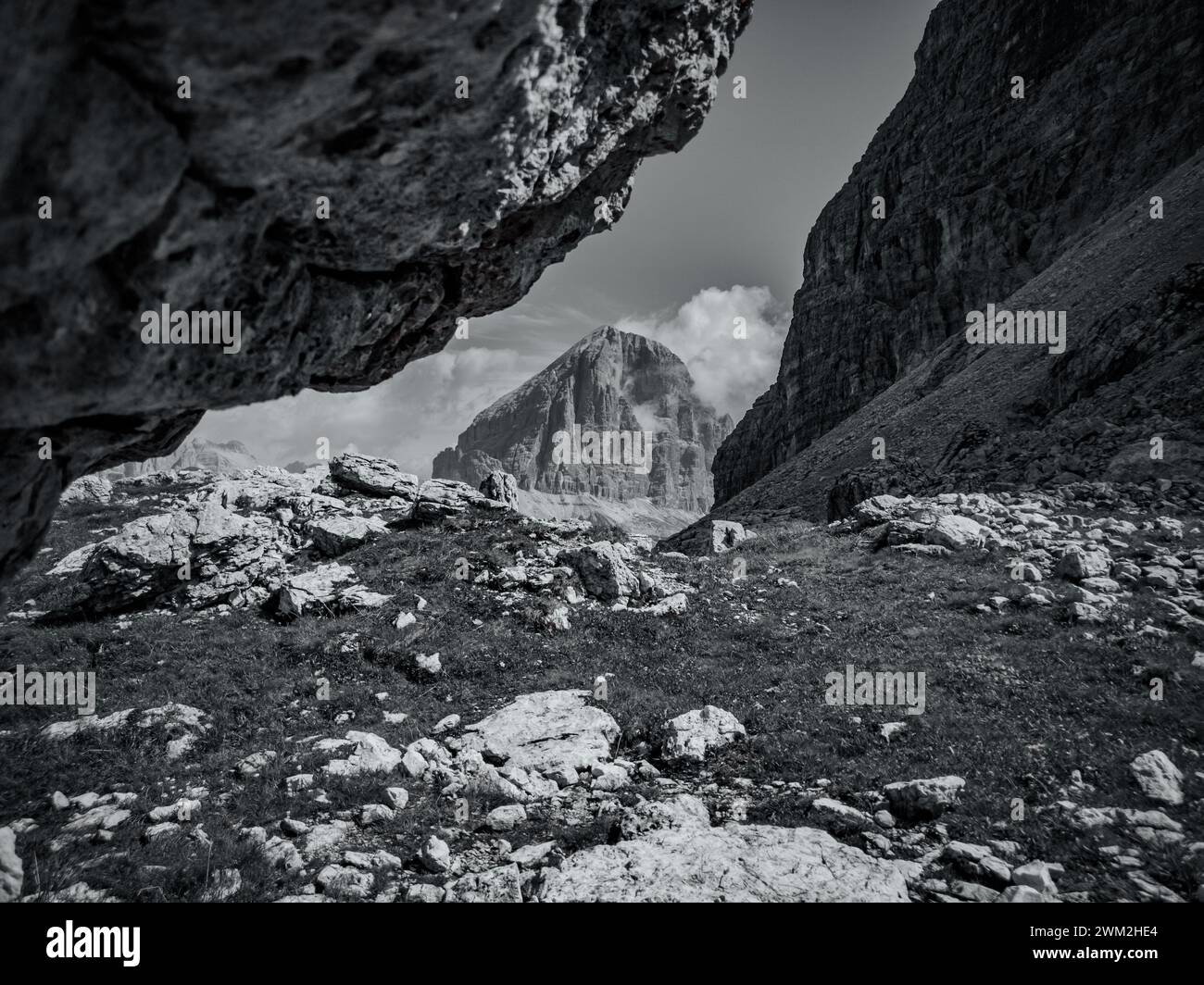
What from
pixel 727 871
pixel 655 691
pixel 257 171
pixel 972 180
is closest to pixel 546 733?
pixel 655 691

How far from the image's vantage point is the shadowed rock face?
438 centimetres

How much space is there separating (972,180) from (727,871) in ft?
350

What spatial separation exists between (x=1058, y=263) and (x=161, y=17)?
6643cm

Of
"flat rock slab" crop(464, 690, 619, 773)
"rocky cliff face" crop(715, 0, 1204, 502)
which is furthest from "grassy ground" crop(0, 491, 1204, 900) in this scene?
"rocky cliff face" crop(715, 0, 1204, 502)

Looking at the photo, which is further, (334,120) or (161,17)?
(334,120)

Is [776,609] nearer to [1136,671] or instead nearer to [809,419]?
[1136,671]

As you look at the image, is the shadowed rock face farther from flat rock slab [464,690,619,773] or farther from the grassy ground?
flat rock slab [464,690,619,773]

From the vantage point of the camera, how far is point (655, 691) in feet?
43.3

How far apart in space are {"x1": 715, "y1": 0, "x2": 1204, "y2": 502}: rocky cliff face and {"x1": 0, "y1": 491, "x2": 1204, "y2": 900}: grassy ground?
163 ft

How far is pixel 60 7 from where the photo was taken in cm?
418

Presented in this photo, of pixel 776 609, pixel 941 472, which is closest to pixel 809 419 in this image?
pixel 941 472

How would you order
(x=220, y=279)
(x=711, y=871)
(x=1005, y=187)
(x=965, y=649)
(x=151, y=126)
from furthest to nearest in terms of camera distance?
(x=1005, y=187) → (x=965, y=649) → (x=711, y=871) → (x=220, y=279) → (x=151, y=126)

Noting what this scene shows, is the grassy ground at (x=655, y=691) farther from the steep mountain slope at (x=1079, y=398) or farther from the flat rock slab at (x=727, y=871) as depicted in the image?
the steep mountain slope at (x=1079, y=398)

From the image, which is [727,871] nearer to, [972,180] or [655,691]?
[655,691]
